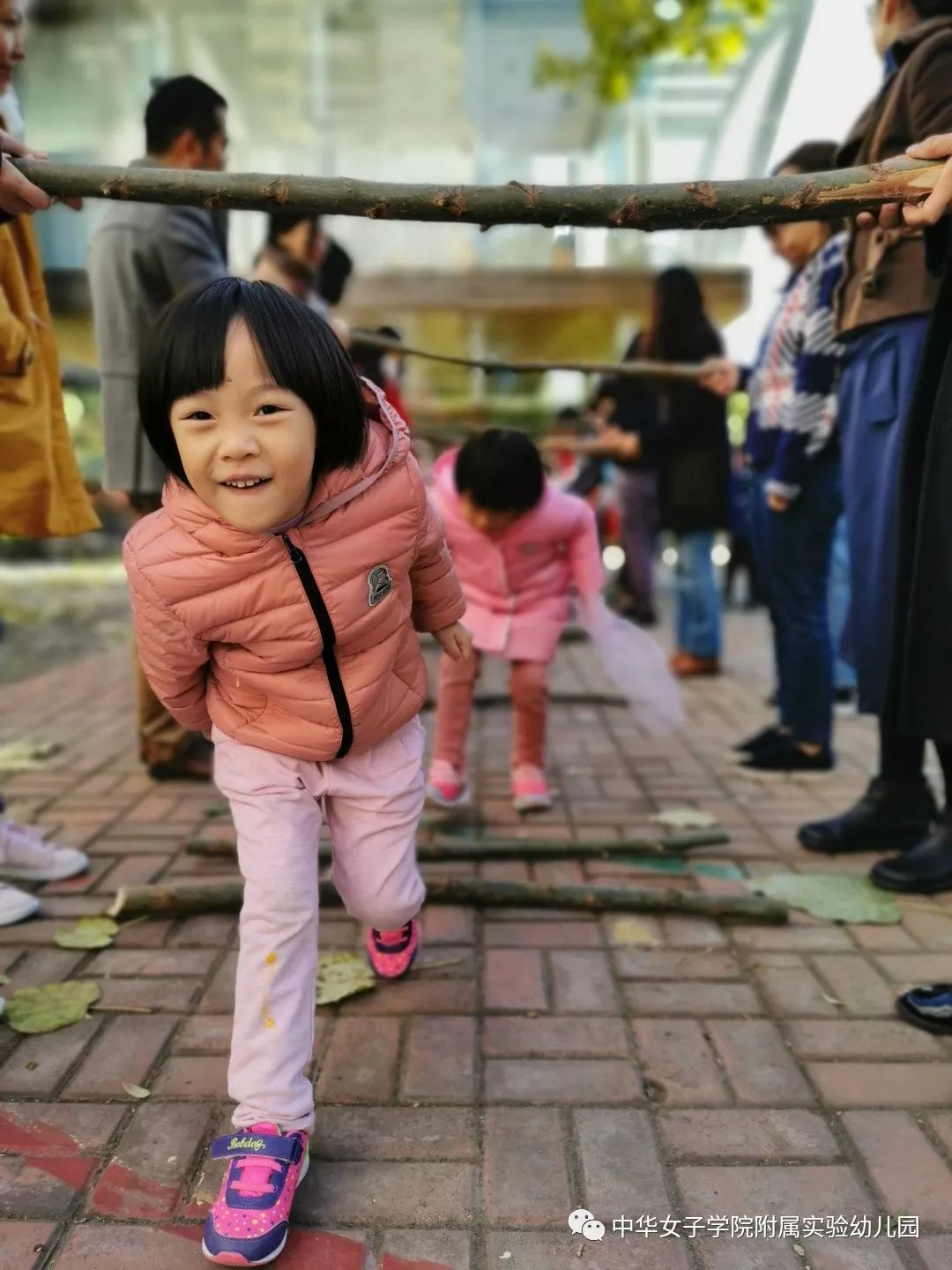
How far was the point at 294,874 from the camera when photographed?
181 cm

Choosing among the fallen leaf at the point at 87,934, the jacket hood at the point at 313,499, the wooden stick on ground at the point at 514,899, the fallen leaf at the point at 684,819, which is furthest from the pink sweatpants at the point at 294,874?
the fallen leaf at the point at 684,819

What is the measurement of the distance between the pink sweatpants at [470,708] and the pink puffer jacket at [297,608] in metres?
1.62

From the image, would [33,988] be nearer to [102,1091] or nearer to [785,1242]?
[102,1091]

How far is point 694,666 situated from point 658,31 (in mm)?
7414

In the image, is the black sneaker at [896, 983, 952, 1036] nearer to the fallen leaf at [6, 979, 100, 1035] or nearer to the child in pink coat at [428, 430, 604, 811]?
the child in pink coat at [428, 430, 604, 811]

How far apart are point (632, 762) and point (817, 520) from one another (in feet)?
4.01

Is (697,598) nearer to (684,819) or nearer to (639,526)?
(639,526)

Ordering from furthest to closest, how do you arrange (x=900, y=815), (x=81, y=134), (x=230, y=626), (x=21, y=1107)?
(x=81, y=134) → (x=900, y=815) → (x=21, y=1107) → (x=230, y=626)

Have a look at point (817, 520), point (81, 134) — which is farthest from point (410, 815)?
point (81, 134)

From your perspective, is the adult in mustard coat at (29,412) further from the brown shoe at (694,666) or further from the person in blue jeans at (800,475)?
the brown shoe at (694,666)

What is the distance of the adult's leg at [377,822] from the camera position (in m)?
1.99

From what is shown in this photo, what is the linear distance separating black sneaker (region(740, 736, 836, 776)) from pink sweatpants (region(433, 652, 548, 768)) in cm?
101

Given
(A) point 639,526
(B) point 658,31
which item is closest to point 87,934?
(A) point 639,526

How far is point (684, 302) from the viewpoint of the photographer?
595 cm
